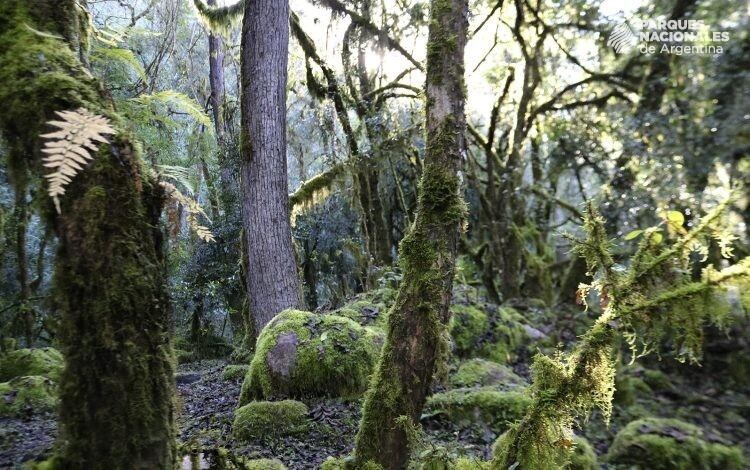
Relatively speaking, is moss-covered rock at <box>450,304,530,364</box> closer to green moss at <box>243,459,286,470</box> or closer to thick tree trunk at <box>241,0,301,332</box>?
thick tree trunk at <box>241,0,301,332</box>

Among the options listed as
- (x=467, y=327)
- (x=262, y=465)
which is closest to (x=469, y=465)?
(x=262, y=465)

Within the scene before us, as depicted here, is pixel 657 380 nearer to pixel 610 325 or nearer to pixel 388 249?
pixel 388 249

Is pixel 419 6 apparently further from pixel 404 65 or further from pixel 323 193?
pixel 323 193

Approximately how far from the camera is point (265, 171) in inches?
260

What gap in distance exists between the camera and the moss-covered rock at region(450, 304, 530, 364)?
7.57 metres

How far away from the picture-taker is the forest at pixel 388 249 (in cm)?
170

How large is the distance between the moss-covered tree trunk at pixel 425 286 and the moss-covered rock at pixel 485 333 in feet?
16.1

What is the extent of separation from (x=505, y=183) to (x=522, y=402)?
6720 mm

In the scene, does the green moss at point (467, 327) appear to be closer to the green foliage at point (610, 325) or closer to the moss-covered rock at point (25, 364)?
the green foliage at point (610, 325)

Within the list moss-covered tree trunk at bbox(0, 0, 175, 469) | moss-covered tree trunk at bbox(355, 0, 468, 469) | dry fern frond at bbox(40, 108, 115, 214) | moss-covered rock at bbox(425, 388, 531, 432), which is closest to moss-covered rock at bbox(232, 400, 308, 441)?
moss-covered rock at bbox(425, 388, 531, 432)

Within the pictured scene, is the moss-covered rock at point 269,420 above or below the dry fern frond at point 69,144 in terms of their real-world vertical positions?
below

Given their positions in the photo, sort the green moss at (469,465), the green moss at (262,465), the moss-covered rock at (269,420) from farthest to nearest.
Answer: the moss-covered rock at (269,420) → the green moss at (262,465) → the green moss at (469,465)

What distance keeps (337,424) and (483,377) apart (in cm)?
258

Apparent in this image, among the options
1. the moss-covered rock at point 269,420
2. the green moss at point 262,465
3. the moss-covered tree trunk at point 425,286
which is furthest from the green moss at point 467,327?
the moss-covered tree trunk at point 425,286
